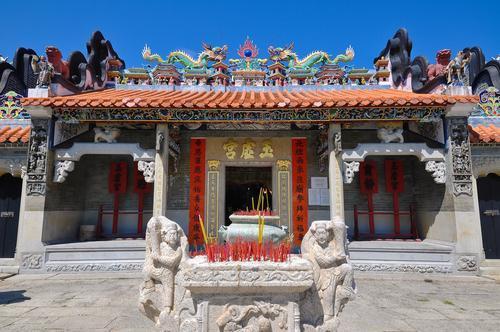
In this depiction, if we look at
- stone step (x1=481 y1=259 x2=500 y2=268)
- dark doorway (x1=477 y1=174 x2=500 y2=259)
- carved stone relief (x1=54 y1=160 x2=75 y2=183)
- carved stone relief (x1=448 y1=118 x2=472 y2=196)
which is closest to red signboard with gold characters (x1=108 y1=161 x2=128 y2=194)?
carved stone relief (x1=54 y1=160 x2=75 y2=183)

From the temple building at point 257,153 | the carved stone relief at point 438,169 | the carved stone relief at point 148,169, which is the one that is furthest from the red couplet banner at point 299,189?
the carved stone relief at point 148,169

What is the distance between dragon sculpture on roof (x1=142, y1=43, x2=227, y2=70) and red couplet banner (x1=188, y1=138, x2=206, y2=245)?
9.20 feet

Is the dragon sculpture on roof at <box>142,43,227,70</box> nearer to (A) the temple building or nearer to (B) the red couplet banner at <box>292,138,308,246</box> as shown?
(A) the temple building

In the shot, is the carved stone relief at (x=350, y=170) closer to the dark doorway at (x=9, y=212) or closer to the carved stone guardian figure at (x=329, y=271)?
the carved stone guardian figure at (x=329, y=271)

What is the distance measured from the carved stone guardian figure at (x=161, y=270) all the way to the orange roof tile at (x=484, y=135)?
6.79 meters

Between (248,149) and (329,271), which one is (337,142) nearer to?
(248,149)

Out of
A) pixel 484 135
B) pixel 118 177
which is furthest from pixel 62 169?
pixel 484 135

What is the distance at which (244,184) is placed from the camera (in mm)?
10953

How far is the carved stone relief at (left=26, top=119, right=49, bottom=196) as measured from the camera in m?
6.46

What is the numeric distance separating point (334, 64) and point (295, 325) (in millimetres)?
8316

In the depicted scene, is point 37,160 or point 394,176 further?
point 394,176

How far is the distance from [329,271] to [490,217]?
6.32 metres

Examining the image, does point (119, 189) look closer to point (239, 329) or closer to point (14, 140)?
point (14, 140)

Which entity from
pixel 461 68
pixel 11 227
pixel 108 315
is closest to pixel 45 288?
pixel 108 315
